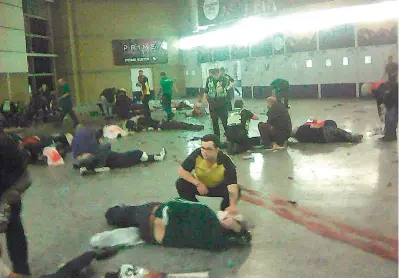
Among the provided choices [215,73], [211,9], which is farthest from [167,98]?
[215,73]

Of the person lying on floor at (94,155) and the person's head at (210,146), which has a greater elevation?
Answer: the person's head at (210,146)

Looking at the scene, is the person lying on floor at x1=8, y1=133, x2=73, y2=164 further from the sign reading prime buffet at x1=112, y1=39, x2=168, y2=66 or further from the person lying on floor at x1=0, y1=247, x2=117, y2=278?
the sign reading prime buffet at x1=112, y1=39, x2=168, y2=66

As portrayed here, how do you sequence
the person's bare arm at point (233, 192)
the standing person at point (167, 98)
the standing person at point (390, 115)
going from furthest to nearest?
the standing person at point (167, 98) < the standing person at point (390, 115) < the person's bare arm at point (233, 192)

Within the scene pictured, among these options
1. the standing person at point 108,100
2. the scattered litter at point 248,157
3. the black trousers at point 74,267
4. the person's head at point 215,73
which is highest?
the person's head at point 215,73

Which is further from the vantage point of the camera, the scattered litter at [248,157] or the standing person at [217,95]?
the standing person at [217,95]

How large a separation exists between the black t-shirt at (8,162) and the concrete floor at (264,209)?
1143mm

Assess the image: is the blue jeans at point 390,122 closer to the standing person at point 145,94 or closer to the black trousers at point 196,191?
the black trousers at point 196,191

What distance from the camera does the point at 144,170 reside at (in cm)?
909

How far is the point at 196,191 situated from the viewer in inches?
225

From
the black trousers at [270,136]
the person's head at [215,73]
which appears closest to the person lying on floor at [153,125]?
the person's head at [215,73]

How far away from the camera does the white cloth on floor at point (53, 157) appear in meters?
10.4

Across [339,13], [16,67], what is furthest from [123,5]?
[339,13]

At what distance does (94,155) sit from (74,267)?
202 inches

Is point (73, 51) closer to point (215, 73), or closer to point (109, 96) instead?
point (109, 96)
